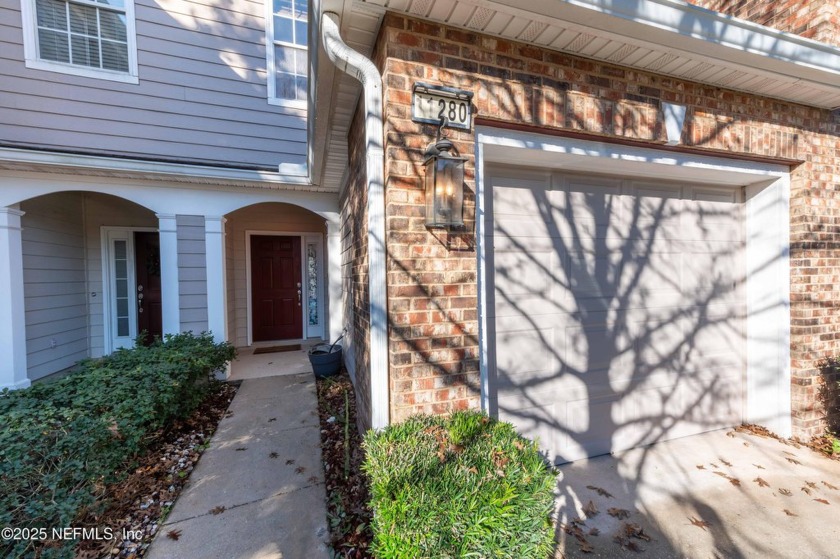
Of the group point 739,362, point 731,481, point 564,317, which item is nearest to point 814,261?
point 739,362

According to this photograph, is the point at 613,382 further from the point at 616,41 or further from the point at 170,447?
the point at 170,447

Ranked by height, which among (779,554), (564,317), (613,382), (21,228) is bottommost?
(779,554)

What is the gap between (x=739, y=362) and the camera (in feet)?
9.96

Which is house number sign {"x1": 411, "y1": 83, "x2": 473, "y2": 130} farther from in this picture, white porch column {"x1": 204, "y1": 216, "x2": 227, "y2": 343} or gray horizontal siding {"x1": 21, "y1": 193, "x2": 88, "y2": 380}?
gray horizontal siding {"x1": 21, "y1": 193, "x2": 88, "y2": 380}

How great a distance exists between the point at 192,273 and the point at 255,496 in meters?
3.19

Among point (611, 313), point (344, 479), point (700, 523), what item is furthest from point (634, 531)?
point (344, 479)

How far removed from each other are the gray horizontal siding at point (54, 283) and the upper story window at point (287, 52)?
10.7 feet

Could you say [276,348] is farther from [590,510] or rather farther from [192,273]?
[590,510]

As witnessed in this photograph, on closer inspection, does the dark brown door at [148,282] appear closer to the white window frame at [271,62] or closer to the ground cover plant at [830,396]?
the white window frame at [271,62]

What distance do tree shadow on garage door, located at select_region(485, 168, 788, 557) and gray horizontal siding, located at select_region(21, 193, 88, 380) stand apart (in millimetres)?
5503

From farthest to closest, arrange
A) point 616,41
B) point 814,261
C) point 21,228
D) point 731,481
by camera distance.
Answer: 1. point 21,228
2. point 814,261
3. point 731,481
4. point 616,41

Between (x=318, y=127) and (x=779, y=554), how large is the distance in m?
4.11

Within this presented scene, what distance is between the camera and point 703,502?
86.2 inches

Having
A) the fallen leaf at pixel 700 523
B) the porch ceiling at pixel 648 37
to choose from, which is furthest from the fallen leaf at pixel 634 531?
the porch ceiling at pixel 648 37
